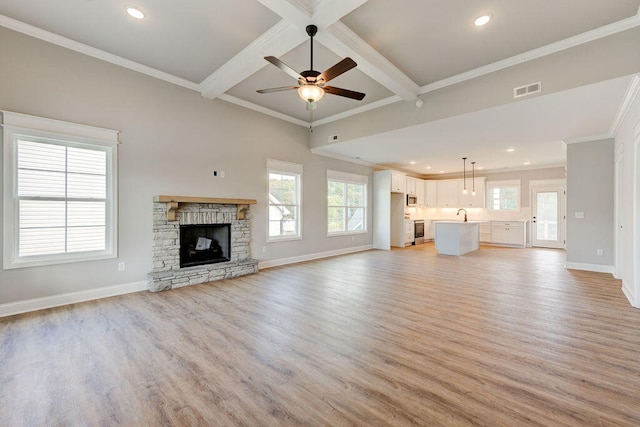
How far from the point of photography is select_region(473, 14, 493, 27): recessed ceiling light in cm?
296

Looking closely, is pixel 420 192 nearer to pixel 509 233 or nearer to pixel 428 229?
pixel 428 229

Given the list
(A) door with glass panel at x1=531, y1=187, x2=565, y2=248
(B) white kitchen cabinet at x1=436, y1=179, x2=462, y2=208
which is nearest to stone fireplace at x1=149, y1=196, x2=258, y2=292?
(B) white kitchen cabinet at x1=436, y1=179, x2=462, y2=208

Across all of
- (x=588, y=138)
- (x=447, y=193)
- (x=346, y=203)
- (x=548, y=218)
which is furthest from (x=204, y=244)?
(x=548, y=218)

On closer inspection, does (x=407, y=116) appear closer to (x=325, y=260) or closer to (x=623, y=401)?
(x=325, y=260)

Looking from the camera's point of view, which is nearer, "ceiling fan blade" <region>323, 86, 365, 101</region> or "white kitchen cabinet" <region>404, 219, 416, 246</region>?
"ceiling fan blade" <region>323, 86, 365, 101</region>

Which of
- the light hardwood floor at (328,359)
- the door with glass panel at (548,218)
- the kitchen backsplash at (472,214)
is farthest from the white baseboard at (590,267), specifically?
the kitchen backsplash at (472,214)

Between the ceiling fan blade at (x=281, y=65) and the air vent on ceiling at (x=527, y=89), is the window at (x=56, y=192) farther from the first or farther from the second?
the air vent on ceiling at (x=527, y=89)

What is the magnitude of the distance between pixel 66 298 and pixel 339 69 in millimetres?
4382

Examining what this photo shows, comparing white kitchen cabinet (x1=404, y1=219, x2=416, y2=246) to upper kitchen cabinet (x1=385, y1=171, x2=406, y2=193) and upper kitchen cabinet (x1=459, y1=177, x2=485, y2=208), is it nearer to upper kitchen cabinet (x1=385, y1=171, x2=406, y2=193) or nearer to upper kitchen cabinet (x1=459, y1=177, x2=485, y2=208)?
upper kitchen cabinet (x1=385, y1=171, x2=406, y2=193)

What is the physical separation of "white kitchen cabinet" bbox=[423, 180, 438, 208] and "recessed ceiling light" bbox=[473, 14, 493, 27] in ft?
25.9

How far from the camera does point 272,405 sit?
5.64ft

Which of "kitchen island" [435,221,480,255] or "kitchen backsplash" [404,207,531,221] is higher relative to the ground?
"kitchen backsplash" [404,207,531,221]

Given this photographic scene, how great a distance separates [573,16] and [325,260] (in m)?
5.59

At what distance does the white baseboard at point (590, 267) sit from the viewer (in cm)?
534
